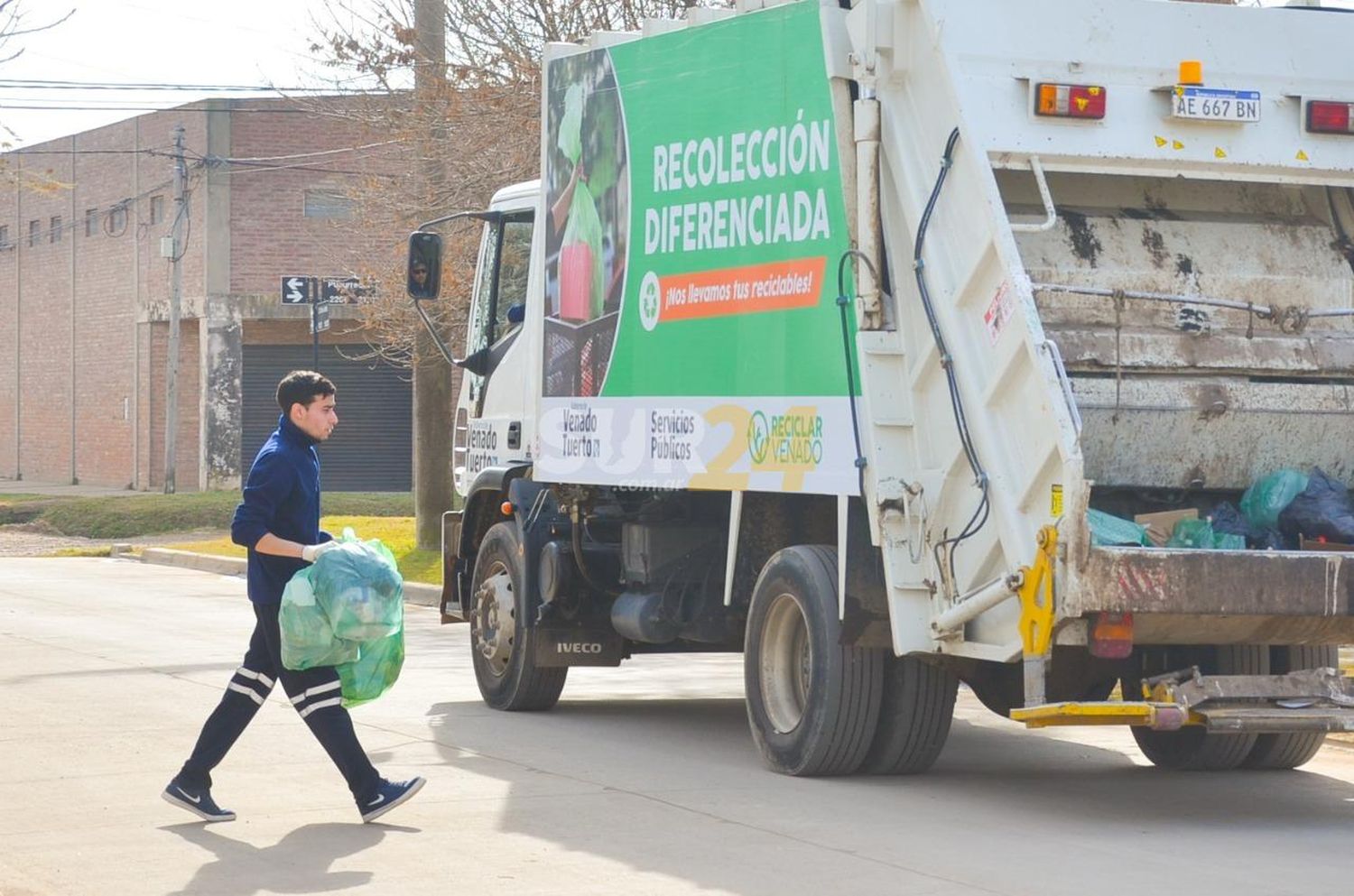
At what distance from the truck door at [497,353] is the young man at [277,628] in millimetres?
3909

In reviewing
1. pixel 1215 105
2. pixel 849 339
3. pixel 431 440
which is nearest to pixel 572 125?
pixel 849 339

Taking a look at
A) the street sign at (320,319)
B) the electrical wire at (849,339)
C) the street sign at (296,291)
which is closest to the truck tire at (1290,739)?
the electrical wire at (849,339)

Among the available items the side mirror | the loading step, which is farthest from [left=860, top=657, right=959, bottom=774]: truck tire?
the side mirror

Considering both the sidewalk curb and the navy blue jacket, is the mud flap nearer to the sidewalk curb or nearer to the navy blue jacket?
the navy blue jacket

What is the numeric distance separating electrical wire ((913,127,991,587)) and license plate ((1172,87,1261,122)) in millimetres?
1053

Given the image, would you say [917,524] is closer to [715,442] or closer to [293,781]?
[715,442]

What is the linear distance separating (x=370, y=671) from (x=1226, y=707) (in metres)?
3.20

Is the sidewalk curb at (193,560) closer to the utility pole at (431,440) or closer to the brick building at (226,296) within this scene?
the utility pole at (431,440)

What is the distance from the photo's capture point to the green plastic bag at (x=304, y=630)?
811cm

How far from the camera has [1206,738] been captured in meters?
10.1

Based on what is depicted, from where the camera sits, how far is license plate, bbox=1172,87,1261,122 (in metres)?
8.91

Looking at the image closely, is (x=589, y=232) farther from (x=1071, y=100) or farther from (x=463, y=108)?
(x=463, y=108)

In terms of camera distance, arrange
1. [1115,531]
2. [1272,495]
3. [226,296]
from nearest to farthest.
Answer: [1115,531] < [1272,495] < [226,296]

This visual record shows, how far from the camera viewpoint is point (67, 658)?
14.7 m
